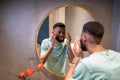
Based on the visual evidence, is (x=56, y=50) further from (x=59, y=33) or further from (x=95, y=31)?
(x=95, y=31)

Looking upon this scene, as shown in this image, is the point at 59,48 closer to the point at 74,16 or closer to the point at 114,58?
the point at 74,16

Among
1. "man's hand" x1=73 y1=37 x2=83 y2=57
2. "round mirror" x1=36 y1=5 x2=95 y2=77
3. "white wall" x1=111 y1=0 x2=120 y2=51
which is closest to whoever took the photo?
"man's hand" x1=73 y1=37 x2=83 y2=57

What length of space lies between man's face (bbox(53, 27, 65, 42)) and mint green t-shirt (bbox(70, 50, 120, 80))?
66cm

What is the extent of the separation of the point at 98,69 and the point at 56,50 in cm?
73

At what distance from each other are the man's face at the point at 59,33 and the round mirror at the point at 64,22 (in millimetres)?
41

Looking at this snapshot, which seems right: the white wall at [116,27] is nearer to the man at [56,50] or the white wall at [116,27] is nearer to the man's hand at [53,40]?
the man at [56,50]

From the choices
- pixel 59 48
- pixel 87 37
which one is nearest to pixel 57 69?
pixel 59 48

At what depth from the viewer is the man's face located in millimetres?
2007

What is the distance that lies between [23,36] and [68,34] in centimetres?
44

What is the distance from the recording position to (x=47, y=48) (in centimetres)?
200

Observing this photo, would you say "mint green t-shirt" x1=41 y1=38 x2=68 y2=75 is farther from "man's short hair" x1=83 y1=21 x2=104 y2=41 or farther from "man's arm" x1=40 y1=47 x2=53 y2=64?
"man's short hair" x1=83 y1=21 x2=104 y2=41

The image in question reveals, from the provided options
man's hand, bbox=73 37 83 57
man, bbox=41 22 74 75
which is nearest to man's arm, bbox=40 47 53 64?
man, bbox=41 22 74 75

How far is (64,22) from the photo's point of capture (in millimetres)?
2016

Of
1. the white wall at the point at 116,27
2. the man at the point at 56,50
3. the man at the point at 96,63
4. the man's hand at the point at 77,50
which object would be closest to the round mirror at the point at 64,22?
the man at the point at 56,50
